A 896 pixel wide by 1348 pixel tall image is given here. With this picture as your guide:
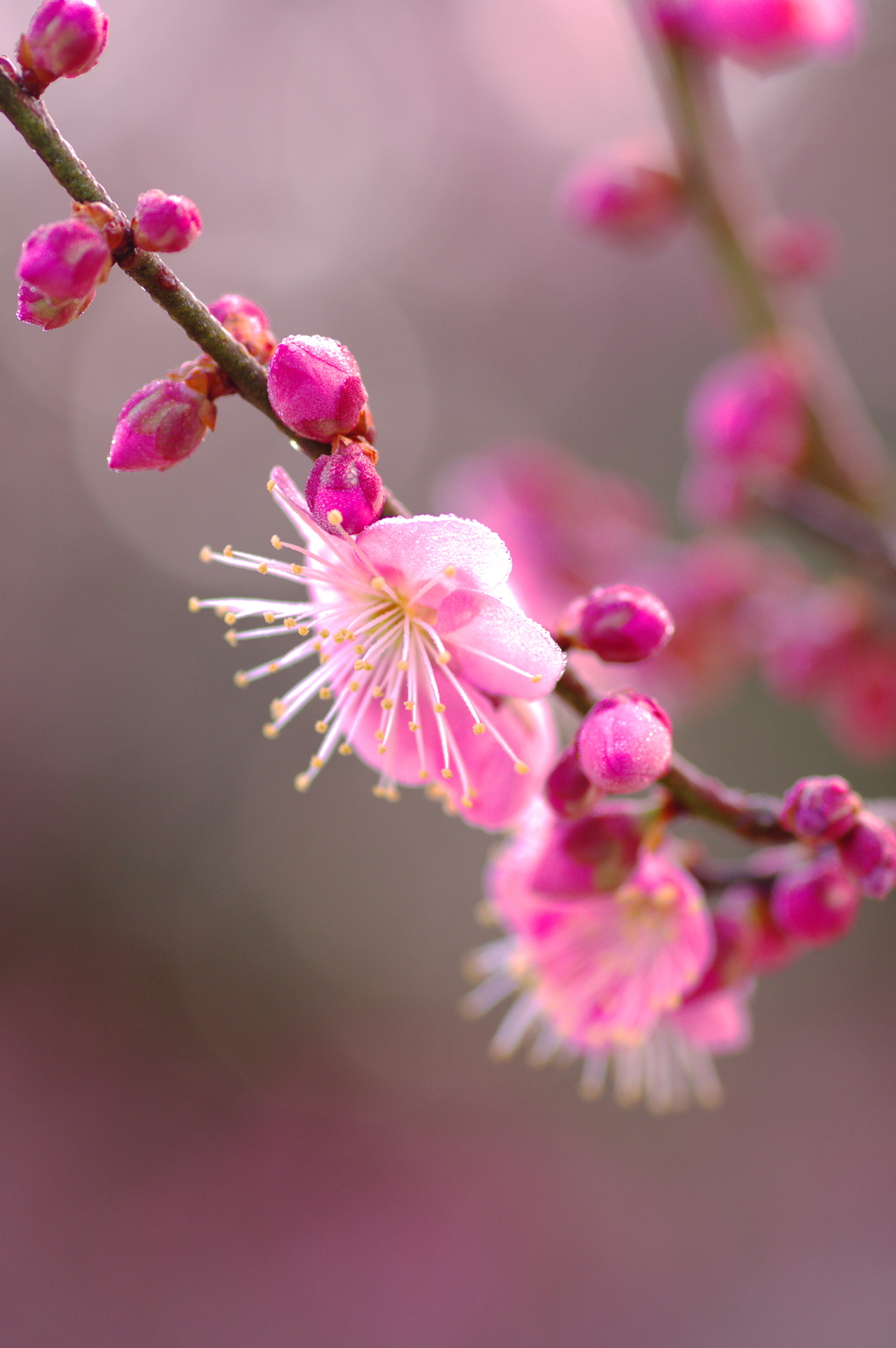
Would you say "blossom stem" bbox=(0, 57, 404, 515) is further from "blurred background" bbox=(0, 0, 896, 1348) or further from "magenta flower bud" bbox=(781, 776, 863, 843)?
"blurred background" bbox=(0, 0, 896, 1348)

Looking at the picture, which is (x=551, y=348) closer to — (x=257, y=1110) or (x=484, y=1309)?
(x=257, y=1110)

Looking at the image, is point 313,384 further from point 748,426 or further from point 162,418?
point 748,426

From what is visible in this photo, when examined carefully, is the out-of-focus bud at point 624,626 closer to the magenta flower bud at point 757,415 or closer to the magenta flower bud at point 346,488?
the magenta flower bud at point 346,488

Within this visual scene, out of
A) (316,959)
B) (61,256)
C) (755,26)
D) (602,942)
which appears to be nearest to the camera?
(61,256)

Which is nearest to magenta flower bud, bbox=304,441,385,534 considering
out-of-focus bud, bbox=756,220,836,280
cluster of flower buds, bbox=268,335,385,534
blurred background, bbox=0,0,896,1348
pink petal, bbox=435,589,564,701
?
cluster of flower buds, bbox=268,335,385,534

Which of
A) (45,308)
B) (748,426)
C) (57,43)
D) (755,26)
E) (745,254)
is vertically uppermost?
(755,26)

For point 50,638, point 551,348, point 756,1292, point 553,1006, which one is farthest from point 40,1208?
point 551,348

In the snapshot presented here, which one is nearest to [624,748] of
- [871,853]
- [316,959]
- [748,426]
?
[871,853]

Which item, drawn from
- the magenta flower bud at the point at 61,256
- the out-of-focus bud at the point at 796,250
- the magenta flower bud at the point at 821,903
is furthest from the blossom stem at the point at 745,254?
the magenta flower bud at the point at 61,256
